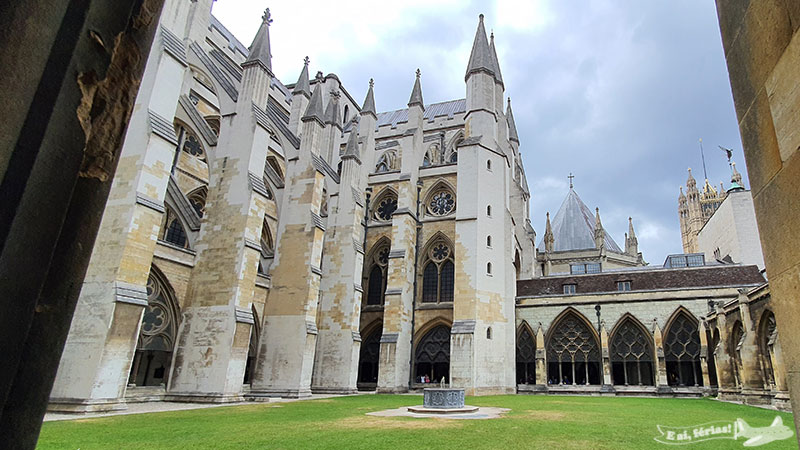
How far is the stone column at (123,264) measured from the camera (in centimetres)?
1016

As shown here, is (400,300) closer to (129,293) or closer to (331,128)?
(331,128)

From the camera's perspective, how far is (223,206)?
15688 mm

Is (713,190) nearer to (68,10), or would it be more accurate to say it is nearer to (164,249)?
(164,249)

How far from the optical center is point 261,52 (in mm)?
17406

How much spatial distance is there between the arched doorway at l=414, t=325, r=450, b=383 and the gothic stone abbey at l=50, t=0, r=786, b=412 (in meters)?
0.11

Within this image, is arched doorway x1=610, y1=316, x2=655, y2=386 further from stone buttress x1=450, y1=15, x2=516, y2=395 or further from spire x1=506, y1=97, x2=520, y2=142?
spire x1=506, y1=97, x2=520, y2=142

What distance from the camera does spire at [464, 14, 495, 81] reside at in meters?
25.4

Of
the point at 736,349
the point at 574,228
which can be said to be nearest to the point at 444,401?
the point at 736,349

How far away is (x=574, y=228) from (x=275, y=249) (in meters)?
31.1

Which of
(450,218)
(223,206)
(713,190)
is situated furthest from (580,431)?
(713,190)

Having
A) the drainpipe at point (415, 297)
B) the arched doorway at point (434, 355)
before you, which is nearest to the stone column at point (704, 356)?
the arched doorway at point (434, 355)

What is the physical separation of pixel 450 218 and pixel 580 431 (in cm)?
1764

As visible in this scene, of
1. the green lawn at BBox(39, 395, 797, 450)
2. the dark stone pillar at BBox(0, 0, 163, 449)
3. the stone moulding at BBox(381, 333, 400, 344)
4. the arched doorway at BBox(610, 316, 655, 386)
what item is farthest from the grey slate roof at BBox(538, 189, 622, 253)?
the dark stone pillar at BBox(0, 0, 163, 449)

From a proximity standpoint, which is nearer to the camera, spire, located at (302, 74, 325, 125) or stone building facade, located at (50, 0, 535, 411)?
stone building facade, located at (50, 0, 535, 411)
